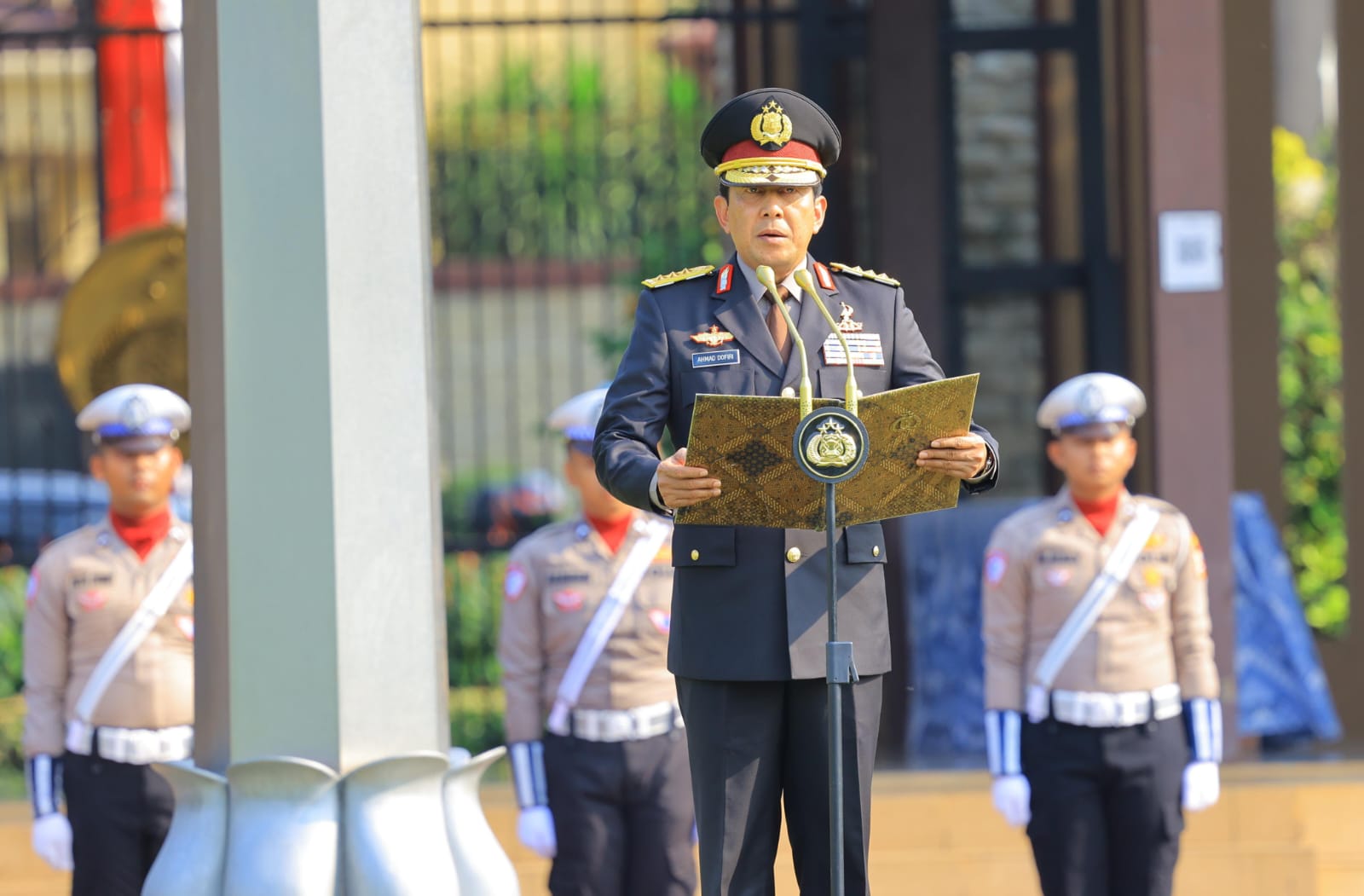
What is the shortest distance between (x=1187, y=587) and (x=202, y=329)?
9.94 feet

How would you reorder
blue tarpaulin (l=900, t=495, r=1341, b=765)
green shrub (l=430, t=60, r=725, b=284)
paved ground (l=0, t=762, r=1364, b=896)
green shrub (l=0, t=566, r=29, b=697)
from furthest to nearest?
green shrub (l=0, t=566, r=29, b=697), green shrub (l=430, t=60, r=725, b=284), blue tarpaulin (l=900, t=495, r=1341, b=765), paved ground (l=0, t=762, r=1364, b=896)

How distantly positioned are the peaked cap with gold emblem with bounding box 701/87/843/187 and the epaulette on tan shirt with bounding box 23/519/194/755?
2.74 m

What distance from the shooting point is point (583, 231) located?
9.87 metres

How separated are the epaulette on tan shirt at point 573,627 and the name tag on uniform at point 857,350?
7.83ft

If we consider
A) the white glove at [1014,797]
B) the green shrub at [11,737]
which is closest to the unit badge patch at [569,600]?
the white glove at [1014,797]

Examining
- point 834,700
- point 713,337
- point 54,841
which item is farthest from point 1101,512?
point 54,841

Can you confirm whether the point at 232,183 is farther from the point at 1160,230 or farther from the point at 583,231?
the point at 583,231

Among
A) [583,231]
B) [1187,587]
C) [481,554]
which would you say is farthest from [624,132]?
[1187,587]

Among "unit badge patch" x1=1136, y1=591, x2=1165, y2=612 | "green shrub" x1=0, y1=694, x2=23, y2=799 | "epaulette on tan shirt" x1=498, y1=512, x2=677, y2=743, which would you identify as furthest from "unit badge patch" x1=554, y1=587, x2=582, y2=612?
"green shrub" x1=0, y1=694, x2=23, y2=799

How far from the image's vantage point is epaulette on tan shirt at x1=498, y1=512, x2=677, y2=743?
227 inches

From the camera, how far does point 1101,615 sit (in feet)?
18.5

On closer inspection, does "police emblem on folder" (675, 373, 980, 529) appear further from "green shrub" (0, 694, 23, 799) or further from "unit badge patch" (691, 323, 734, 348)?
"green shrub" (0, 694, 23, 799)

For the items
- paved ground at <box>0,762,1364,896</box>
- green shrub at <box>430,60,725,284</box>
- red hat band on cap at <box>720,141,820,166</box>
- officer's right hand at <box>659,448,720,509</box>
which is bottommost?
paved ground at <box>0,762,1364,896</box>

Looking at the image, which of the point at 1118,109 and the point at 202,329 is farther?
the point at 1118,109
